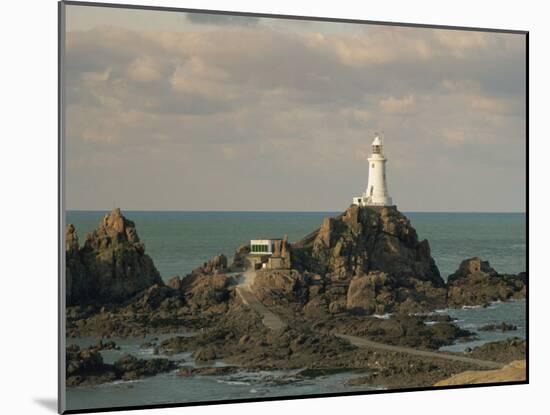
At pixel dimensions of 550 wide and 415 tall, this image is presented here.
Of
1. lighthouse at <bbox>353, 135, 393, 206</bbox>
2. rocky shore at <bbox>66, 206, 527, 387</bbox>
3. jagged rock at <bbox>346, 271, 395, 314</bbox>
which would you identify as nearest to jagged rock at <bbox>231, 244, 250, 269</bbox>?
rocky shore at <bbox>66, 206, 527, 387</bbox>

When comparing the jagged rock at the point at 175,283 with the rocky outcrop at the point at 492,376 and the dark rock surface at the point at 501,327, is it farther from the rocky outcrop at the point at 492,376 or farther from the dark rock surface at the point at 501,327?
the dark rock surface at the point at 501,327

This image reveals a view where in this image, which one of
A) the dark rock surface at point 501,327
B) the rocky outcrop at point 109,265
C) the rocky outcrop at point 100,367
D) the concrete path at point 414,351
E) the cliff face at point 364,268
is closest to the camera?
the rocky outcrop at point 100,367

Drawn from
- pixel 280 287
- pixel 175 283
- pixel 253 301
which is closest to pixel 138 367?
pixel 175 283

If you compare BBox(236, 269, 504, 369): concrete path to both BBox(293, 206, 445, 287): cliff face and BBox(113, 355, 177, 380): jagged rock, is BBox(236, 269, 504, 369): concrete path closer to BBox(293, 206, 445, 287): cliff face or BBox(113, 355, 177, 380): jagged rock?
BBox(293, 206, 445, 287): cliff face

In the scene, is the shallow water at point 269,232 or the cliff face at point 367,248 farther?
the cliff face at point 367,248

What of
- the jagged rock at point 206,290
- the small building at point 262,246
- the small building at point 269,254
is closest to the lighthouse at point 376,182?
the small building at point 269,254

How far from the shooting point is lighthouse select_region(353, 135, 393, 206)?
57.4 feet

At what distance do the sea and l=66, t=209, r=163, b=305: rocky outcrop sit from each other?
119 mm

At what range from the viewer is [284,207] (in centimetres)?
1725

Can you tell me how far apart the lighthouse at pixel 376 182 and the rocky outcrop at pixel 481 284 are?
1557 mm

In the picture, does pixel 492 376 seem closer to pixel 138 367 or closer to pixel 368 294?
pixel 368 294

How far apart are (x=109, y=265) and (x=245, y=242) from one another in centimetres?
178

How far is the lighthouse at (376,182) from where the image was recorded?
688 inches

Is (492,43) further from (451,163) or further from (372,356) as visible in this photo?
(372,356)
